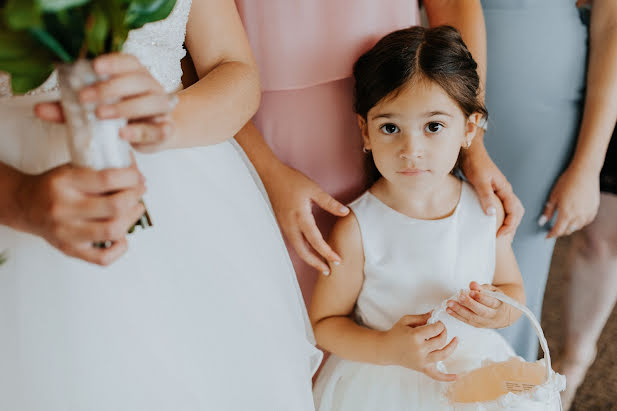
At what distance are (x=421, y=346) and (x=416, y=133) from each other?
407 mm

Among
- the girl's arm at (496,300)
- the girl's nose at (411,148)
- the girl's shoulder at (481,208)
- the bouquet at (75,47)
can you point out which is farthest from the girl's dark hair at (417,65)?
the bouquet at (75,47)

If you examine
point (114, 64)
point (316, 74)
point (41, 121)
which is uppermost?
point (114, 64)

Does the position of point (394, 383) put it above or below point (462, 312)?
below

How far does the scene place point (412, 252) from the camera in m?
1.10

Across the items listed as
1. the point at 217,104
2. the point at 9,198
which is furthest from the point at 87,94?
the point at 217,104

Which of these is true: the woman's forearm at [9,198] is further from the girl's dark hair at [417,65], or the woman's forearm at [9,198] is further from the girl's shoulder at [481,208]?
the girl's shoulder at [481,208]

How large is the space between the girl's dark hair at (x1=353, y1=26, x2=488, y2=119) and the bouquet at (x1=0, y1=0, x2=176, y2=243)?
521mm

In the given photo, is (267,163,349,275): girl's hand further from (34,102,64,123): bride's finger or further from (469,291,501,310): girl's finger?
(34,102,64,123): bride's finger

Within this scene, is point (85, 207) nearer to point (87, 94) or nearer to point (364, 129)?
point (87, 94)

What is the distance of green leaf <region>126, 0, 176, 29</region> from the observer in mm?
515

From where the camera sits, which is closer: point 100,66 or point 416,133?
point 100,66

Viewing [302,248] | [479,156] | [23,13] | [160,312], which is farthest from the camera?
[479,156]

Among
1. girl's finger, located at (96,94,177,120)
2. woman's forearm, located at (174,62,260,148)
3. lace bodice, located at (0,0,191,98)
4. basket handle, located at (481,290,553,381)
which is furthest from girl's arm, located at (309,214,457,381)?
girl's finger, located at (96,94,177,120)

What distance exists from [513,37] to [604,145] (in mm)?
353
